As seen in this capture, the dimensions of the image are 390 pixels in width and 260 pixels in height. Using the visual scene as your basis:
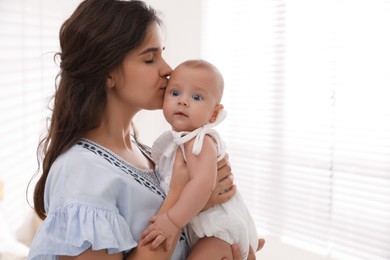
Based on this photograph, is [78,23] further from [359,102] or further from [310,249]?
[310,249]

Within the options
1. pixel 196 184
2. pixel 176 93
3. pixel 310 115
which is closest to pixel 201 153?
pixel 196 184

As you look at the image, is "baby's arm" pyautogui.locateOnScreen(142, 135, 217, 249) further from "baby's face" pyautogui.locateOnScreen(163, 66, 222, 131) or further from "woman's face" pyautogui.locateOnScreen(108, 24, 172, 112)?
"woman's face" pyautogui.locateOnScreen(108, 24, 172, 112)

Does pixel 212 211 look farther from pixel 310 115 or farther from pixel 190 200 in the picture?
pixel 310 115

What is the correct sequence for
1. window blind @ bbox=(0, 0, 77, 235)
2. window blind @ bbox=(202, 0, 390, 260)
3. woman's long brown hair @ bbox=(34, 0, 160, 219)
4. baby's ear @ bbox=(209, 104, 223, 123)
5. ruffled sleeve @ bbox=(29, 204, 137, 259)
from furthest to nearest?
window blind @ bbox=(0, 0, 77, 235) → window blind @ bbox=(202, 0, 390, 260) → baby's ear @ bbox=(209, 104, 223, 123) → woman's long brown hair @ bbox=(34, 0, 160, 219) → ruffled sleeve @ bbox=(29, 204, 137, 259)

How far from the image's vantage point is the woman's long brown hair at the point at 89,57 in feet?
3.84

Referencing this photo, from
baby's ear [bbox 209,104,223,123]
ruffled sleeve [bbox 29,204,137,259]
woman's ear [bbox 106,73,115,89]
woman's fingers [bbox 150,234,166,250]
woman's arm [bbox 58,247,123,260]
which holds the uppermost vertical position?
woman's ear [bbox 106,73,115,89]

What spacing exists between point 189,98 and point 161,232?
0.37 meters

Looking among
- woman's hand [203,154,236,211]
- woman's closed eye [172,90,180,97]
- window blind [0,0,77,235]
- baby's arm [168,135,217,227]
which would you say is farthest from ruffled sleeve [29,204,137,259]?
window blind [0,0,77,235]

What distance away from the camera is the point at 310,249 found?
2.45 m

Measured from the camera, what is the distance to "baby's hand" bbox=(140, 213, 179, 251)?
3.67ft

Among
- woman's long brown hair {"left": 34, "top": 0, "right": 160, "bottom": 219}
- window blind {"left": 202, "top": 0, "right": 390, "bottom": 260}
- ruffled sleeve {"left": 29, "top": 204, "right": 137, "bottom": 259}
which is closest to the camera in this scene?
A: ruffled sleeve {"left": 29, "top": 204, "right": 137, "bottom": 259}

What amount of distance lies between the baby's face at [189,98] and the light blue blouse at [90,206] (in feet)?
0.66

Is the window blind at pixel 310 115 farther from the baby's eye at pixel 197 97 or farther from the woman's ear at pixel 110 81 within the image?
the woman's ear at pixel 110 81

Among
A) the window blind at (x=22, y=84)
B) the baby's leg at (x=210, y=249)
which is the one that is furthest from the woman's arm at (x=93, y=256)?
the window blind at (x=22, y=84)
